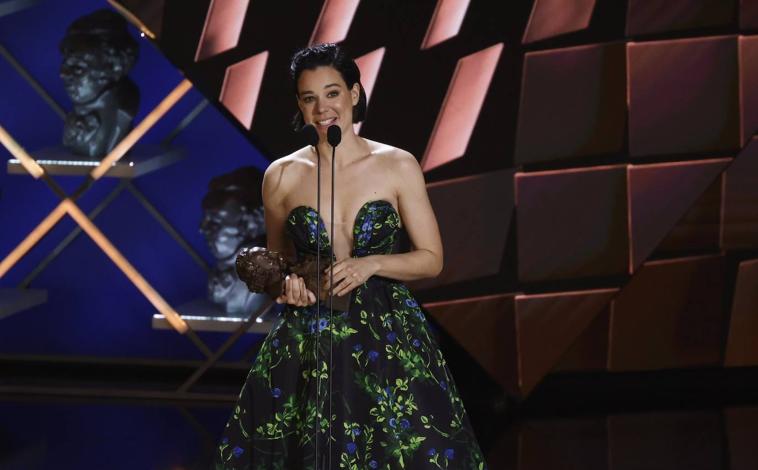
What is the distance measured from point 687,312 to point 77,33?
212cm

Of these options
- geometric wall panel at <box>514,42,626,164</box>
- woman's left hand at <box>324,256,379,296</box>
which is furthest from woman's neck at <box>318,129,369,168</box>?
geometric wall panel at <box>514,42,626,164</box>

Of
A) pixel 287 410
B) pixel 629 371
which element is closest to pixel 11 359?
pixel 629 371

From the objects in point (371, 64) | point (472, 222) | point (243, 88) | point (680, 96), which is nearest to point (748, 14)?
point (680, 96)

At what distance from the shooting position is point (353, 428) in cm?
215

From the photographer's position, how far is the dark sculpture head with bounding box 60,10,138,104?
410 cm

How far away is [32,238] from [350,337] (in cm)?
228

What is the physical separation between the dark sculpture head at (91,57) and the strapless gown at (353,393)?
2.05 metres

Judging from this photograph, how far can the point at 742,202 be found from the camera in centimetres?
441

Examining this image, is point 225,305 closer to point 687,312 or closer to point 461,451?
point 687,312

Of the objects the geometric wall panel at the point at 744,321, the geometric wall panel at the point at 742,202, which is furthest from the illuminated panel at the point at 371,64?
the geometric wall panel at the point at 744,321

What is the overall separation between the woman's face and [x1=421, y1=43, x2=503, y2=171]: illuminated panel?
5.50 feet

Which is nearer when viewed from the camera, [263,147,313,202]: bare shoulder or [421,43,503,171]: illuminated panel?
[263,147,313,202]: bare shoulder

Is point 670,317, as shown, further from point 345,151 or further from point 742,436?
point 345,151

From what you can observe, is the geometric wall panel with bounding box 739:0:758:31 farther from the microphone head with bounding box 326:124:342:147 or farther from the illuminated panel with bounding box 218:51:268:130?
the microphone head with bounding box 326:124:342:147
